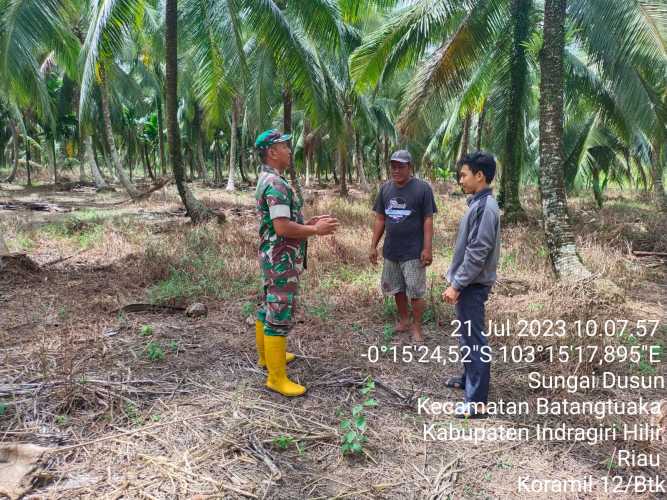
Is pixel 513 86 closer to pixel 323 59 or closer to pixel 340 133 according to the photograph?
pixel 340 133

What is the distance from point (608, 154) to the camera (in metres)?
14.8

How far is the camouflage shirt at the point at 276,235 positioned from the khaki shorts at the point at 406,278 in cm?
137

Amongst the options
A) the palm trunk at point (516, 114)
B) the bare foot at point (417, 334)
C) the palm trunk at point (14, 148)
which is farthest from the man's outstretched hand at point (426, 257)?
the palm trunk at point (14, 148)

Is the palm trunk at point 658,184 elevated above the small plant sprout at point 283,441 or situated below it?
above

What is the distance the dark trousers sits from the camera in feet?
9.75

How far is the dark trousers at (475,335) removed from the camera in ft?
9.75

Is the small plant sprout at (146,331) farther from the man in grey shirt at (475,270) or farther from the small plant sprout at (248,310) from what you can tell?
the man in grey shirt at (475,270)

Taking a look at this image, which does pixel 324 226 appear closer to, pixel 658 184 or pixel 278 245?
pixel 278 245

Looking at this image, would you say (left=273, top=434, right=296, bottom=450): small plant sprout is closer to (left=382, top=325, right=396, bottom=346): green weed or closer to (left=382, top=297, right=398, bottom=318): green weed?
(left=382, top=325, right=396, bottom=346): green weed

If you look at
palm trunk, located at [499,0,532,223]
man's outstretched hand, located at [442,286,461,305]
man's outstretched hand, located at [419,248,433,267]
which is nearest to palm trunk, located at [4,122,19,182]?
palm trunk, located at [499,0,532,223]

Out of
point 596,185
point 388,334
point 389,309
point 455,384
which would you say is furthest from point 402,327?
point 596,185

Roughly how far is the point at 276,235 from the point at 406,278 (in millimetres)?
1581

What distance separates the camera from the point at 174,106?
900 cm

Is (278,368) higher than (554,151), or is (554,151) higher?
(554,151)
